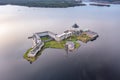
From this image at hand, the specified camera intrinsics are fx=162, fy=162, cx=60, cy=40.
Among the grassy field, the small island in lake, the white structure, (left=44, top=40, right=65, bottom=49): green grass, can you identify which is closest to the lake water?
the grassy field

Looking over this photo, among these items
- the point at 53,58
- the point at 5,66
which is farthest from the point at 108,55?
the point at 5,66

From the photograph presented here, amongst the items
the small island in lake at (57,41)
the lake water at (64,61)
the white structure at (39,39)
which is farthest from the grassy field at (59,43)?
the lake water at (64,61)

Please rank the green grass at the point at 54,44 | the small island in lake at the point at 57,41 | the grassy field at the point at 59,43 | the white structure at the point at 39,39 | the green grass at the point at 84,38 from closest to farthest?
the grassy field at the point at 59,43
the white structure at the point at 39,39
the small island in lake at the point at 57,41
the green grass at the point at 54,44
the green grass at the point at 84,38

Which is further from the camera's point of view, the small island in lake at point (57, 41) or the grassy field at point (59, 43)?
the small island in lake at point (57, 41)

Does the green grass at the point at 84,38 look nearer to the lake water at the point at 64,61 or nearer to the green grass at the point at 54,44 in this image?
the lake water at the point at 64,61

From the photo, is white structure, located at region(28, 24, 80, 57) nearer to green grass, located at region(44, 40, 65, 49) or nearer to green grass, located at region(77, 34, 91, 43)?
green grass, located at region(44, 40, 65, 49)

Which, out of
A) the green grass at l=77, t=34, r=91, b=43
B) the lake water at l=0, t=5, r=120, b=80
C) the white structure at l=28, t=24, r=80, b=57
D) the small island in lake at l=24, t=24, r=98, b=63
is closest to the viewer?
the lake water at l=0, t=5, r=120, b=80

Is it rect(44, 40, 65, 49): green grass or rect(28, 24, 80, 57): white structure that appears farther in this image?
rect(44, 40, 65, 49): green grass

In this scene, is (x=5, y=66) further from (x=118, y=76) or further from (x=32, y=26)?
(x=32, y=26)

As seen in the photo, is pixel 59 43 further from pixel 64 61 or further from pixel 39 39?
pixel 64 61

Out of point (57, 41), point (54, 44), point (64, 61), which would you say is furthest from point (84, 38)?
point (64, 61)
